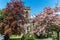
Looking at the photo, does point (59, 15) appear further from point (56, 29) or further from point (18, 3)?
point (18, 3)

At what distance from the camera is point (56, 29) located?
19.7 meters

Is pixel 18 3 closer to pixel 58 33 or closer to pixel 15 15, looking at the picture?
pixel 15 15

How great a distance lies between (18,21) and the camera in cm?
2602

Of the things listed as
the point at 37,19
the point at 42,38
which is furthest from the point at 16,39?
the point at 37,19

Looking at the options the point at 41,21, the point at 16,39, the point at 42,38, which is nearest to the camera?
the point at 41,21

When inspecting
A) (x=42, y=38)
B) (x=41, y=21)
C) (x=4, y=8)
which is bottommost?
(x=42, y=38)

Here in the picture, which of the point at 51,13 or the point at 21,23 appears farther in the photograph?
the point at 21,23

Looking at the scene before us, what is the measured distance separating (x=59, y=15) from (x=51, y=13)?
885 mm

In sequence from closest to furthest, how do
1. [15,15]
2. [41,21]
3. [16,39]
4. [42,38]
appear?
[41,21], [42,38], [15,15], [16,39]

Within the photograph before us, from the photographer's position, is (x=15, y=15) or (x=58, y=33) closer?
(x=58, y=33)

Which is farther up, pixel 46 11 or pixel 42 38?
pixel 46 11

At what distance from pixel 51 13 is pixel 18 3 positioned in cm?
702

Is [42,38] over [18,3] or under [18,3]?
under

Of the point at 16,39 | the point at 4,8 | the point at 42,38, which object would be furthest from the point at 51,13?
the point at 16,39
